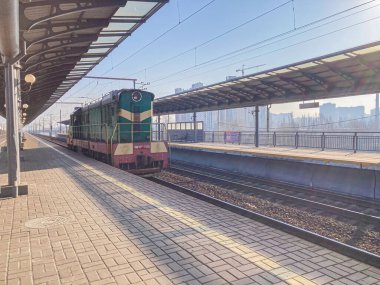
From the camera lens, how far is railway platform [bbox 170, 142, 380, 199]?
420 inches

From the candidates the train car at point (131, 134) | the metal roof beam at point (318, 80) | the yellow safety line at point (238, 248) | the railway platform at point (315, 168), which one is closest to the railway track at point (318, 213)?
the railway platform at point (315, 168)

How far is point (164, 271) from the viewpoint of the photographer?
3996 mm

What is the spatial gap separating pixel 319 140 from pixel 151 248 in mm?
16473

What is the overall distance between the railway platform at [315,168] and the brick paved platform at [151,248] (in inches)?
247

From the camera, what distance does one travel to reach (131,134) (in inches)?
573

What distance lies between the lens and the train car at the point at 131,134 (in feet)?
45.8

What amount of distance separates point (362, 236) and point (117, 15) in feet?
28.9

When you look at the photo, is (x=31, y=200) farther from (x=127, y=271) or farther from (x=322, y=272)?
(x=322, y=272)

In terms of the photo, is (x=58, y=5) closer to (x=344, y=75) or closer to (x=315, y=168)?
(x=315, y=168)

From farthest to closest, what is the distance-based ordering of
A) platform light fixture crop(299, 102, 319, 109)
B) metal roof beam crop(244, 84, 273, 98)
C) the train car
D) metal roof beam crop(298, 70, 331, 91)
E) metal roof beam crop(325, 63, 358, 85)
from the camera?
1. metal roof beam crop(244, 84, 273, 98)
2. platform light fixture crop(299, 102, 319, 109)
3. metal roof beam crop(298, 70, 331, 91)
4. the train car
5. metal roof beam crop(325, 63, 358, 85)

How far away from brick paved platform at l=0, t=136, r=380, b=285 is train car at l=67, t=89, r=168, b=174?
6273 mm

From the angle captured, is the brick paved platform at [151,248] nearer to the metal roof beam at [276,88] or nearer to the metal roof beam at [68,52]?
the metal roof beam at [68,52]

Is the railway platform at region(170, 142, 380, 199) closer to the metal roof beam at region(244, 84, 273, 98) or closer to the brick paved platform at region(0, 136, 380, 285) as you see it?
the metal roof beam at region(244, 84, 273, 98)

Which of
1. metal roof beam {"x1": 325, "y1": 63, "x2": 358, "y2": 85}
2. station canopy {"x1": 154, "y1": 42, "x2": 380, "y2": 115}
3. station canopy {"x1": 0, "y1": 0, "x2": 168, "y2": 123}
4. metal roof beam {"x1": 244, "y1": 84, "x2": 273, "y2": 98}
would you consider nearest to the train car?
station canopy {"x1": 0, "y1": 0, "x2": 168, "y2": 123}
